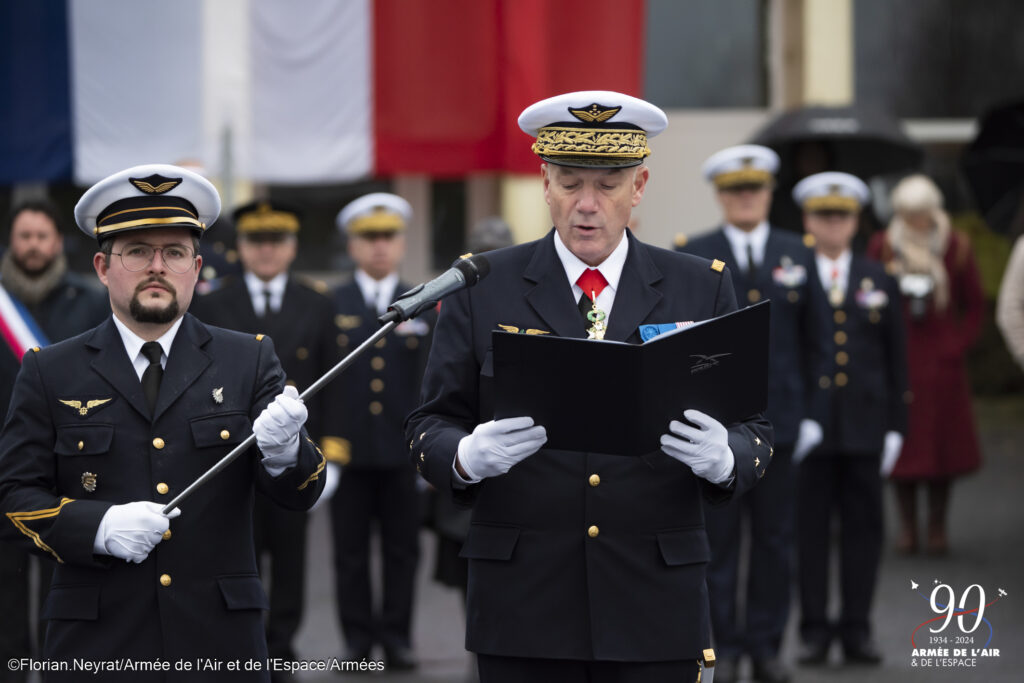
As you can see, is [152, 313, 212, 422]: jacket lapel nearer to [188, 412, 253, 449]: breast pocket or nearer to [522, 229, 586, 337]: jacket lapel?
[188, 412, 253, 449]: breast pocket

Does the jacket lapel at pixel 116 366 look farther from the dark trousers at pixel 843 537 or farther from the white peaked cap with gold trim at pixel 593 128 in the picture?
the dark trousers at pixel 843 537

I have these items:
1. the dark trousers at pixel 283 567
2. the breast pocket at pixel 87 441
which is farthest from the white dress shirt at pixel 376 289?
the breast pocket at pixel 87 441

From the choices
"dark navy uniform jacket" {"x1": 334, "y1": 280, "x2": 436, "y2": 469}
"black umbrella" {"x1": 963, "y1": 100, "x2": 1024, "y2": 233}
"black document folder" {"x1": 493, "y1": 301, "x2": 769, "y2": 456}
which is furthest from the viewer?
"black umbrella" {"x1": 963, "y1": 100, "x2": 1024, "y2": 233}

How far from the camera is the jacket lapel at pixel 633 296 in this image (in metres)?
3.64

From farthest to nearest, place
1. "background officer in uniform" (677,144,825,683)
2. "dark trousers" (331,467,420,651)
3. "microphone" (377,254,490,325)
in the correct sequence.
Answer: "dark trousers" (331,467,420,651) → "background officer in uniform" (677,144,825,683) → "microphone" (377,254,490,325)

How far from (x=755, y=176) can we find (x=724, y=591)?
207cm

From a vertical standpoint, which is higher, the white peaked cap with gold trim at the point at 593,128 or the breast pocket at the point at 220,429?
the white peaked cap with gold trim at the point at 593,128

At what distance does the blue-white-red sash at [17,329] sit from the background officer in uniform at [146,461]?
92.4 inches

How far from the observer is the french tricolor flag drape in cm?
1171

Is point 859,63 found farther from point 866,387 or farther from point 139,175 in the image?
point 139,175

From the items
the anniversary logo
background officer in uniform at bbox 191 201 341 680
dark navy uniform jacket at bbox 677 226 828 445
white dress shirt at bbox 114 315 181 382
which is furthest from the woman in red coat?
white dress shirt at bbox 114 315 181 382

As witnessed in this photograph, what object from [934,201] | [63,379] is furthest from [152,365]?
[934,201]

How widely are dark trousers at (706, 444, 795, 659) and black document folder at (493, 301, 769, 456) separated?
377 cm

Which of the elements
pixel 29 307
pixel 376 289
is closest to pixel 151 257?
pixel 29 307
